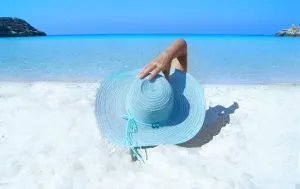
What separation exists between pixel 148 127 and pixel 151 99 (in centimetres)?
23

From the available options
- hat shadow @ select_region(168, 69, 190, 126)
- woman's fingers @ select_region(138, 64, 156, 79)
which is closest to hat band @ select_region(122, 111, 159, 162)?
hat shadow @ select_region(168, 69, 190, 126)

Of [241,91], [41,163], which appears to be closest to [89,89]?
[241,91]

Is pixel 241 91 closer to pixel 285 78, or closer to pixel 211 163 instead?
pixel 211 163

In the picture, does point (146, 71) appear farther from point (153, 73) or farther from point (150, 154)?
point (150, 154)

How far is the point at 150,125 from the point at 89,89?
212 centimetres

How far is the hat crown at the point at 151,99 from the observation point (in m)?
2.61

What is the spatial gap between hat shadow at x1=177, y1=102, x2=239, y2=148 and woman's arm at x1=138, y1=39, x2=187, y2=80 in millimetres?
509

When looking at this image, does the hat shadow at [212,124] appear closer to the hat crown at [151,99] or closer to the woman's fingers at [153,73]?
the hat crown at [151,99]

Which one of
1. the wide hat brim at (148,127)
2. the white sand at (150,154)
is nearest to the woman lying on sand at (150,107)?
the wide hat brim at (148,127)

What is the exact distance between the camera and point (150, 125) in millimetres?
2693

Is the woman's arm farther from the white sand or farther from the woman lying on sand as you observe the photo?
the white sand

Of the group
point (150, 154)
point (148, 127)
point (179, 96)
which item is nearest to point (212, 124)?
point (179, 96)

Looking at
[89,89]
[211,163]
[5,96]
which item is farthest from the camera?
[89,89]

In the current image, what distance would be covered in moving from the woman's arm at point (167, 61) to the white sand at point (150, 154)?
0.54 meters
